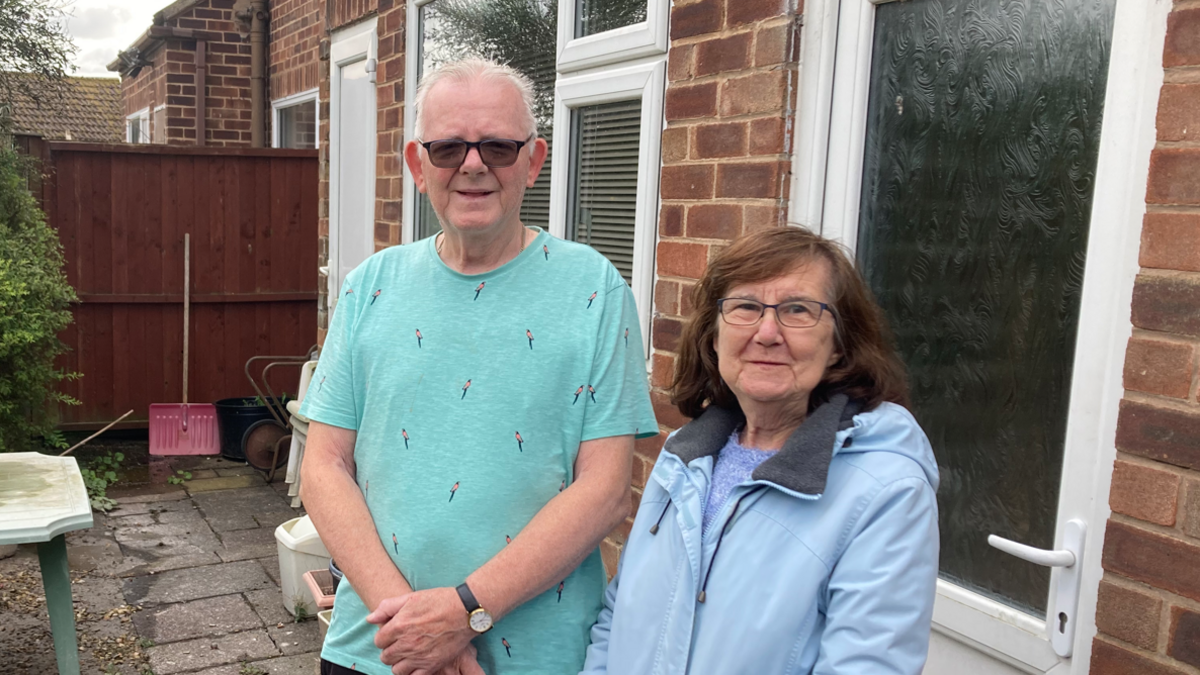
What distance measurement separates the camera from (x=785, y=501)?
1418 millimetres

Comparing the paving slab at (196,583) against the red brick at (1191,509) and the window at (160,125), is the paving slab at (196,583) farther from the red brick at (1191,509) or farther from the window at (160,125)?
the window at (160,125)

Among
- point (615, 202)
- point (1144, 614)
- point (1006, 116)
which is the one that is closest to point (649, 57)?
point (615, 202)

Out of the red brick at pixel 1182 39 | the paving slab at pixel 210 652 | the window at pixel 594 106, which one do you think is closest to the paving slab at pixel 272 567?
the paving slab at pixel 210 652

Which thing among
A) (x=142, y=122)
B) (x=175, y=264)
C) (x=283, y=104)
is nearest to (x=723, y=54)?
(x=175, y=264)

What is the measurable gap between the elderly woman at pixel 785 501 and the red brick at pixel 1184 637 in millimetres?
613

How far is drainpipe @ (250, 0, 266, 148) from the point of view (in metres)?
10.2

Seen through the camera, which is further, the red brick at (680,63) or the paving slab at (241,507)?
the paving slab at (241,507)

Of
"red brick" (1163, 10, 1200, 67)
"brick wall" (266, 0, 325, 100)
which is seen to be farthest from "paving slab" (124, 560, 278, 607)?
"brick wall" (266, 0, 325, 100)

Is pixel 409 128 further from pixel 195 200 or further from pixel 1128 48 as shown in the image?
pixel 195 200

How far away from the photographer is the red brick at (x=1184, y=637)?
5.38 feet

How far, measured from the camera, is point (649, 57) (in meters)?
3.06

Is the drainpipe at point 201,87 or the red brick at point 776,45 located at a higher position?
the drainpipe at point 201,87

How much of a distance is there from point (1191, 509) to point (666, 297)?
156 cm

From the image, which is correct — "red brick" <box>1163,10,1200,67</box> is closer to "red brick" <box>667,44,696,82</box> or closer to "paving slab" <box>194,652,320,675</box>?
"red brick" <box>667,44,696,82</box>
